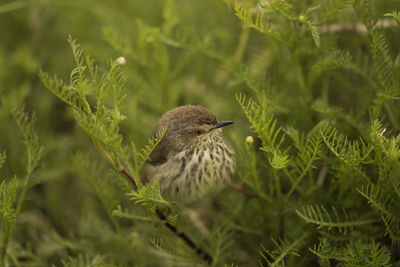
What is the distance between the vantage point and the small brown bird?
8.03 feet

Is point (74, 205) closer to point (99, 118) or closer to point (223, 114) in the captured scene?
point (223, 114)

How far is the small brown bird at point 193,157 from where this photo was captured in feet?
8.03

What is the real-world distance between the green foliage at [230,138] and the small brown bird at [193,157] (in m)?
0.12

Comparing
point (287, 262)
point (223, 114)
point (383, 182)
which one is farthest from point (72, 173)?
point (383, 182)

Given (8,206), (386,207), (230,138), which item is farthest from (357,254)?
(8,206)

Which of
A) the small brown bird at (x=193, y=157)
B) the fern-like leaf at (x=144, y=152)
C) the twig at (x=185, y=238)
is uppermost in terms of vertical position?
the fern-like leaf at (x=144, y=152)

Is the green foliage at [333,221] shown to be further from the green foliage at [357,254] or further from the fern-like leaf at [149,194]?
the fern-like leaf at [149,194]

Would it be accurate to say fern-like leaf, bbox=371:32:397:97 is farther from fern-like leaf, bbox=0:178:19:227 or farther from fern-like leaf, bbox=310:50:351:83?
fern-like leaf, bbox=0:178:19:227

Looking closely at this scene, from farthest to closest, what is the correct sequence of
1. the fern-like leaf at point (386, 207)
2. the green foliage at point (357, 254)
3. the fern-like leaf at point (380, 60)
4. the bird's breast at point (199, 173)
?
the bird's breast at point (199, 173)
the fern-like leaf at point (380, 60)
the fern-like leaf at point (386, 207)
the green foliage at point (357, 254)

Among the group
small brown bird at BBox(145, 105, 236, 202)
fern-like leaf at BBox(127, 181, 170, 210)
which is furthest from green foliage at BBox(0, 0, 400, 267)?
small brown bird at BBox(145, 105, 236, 202)

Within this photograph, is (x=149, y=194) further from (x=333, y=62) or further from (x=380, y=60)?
(x=380, y=60)

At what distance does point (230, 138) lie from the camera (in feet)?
8.57

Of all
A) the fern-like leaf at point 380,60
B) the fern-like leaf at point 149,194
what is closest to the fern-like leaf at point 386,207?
the fern-like leaf at point 380,60

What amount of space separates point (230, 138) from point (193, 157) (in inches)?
11.0
